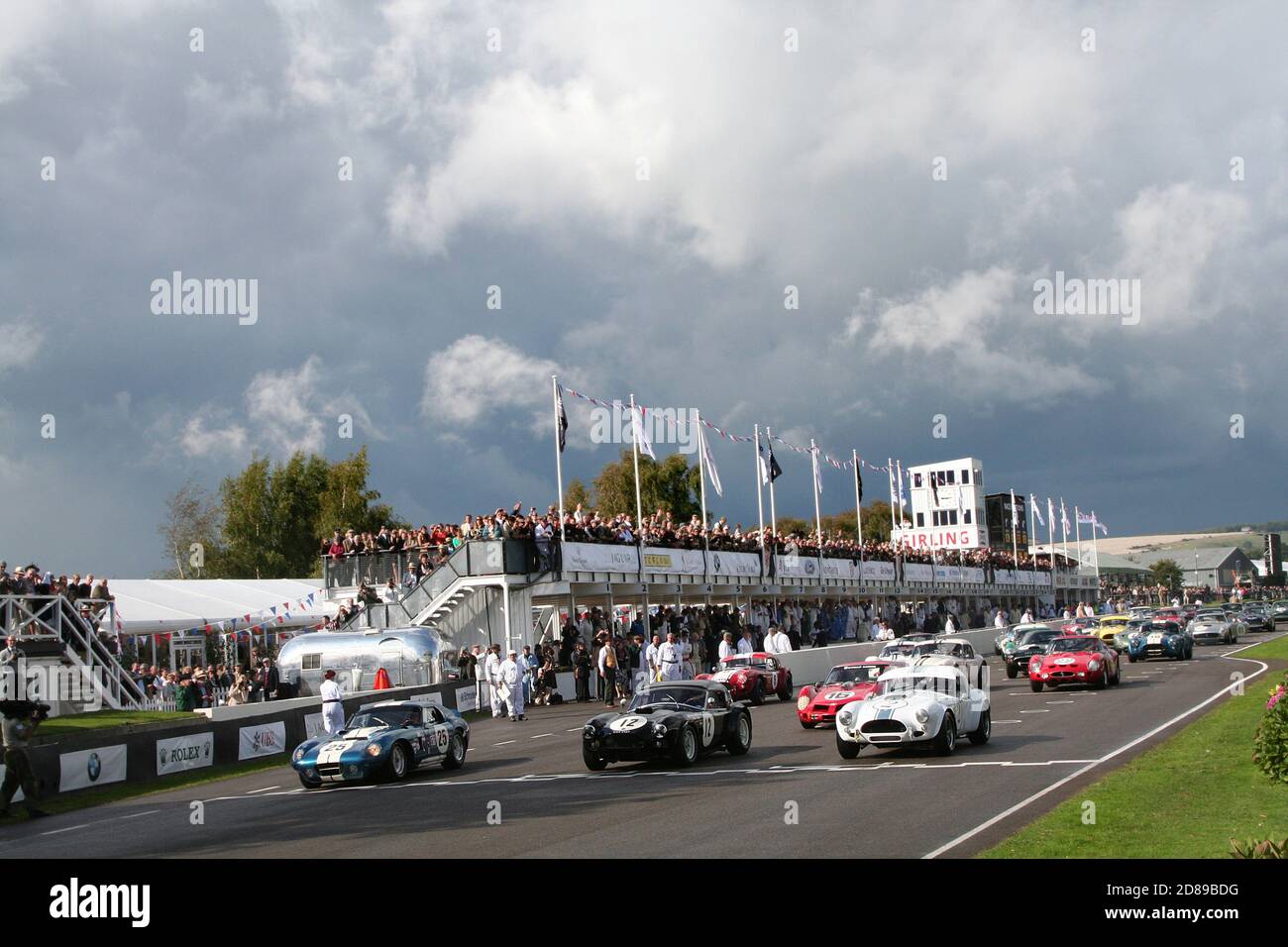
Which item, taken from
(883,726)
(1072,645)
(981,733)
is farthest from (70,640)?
(1072,645)

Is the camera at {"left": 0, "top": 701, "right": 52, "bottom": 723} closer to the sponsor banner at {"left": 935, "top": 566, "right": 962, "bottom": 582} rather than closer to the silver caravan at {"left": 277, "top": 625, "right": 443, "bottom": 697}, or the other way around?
the silver caravan at {"left": 277, "top": 625, "right": 443, "bottom": 697}

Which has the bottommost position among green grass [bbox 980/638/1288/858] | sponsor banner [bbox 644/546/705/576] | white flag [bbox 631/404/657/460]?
green grass [bbox 980/638/1288/858]

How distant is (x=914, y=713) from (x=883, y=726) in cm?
50

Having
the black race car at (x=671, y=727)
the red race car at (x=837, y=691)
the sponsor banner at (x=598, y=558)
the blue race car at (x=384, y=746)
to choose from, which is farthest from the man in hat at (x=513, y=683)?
the black race car at (x=671, y=727)

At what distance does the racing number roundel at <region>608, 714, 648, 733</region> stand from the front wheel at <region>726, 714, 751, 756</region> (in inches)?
78.5

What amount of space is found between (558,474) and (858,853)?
30.9 m

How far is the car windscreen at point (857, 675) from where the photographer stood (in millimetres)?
24584

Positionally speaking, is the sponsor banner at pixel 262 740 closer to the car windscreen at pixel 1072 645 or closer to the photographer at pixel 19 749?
the photographer at pixel 19 749

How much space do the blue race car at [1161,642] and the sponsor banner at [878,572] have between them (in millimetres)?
19622

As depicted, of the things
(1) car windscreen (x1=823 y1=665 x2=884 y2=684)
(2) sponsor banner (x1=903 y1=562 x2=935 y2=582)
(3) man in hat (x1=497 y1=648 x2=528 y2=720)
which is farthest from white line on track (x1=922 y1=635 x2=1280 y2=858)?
(2) sponsor banner (x1=903 y1=562 x2=935 y2=582)

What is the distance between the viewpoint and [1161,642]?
144ft

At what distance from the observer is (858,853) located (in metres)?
10.7

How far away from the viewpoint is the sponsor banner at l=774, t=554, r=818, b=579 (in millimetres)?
53031
